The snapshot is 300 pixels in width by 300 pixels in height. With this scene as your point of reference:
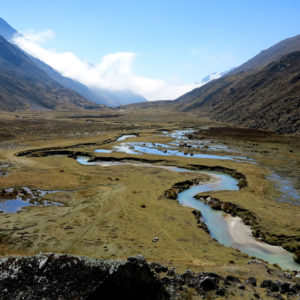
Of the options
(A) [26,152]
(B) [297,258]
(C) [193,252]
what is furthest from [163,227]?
(A) [26,152]

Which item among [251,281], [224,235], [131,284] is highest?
[131,284]

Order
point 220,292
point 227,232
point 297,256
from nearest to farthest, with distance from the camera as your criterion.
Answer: point 220,292, point 297,256, point 227,232

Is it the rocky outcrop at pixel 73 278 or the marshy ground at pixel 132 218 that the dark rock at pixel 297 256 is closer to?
the marshy ground at pixel 132 218

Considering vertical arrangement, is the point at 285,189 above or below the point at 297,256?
above

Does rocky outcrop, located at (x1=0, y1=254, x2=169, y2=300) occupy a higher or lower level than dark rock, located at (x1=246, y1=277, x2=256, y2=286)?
higher

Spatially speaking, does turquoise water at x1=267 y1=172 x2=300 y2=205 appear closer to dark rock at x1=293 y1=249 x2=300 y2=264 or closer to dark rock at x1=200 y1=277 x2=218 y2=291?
dark rock at x1=293 y1=249 x2=300 y2=264

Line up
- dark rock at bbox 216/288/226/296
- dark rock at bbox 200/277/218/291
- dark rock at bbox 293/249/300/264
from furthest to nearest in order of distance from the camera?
dark rock at bbox 293/249/300/264 < dark rock at bbox 200/277/218/291 < dark rock at bbox 216/288/226/296

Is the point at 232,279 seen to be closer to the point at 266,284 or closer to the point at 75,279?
the point at 266,284

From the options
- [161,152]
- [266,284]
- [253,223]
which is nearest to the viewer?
[266,284]

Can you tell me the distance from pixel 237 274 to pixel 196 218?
482 inches

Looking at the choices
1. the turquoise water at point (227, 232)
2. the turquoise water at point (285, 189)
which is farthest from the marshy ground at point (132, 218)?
the turquoise water at point (227, 232)

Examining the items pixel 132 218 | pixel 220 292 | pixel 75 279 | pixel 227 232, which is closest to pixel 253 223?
pixel 227 232

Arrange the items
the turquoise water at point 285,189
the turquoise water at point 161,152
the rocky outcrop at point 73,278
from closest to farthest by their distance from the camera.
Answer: the rocky outcrop at point 73,278, the turquoise water at point 285,189, the turquoise water at point 161,152

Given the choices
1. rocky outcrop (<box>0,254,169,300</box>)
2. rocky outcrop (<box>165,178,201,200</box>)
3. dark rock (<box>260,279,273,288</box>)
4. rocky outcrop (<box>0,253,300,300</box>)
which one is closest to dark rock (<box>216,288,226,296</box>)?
dark rock (<box>260,279,273,288</box>)
